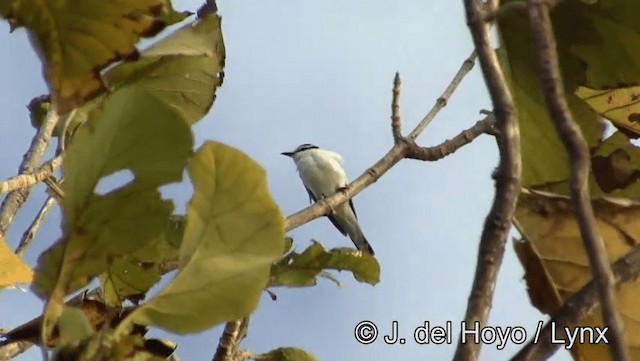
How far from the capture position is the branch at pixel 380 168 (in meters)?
1.42

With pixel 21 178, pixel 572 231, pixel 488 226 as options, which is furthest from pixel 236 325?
pixel 488 226

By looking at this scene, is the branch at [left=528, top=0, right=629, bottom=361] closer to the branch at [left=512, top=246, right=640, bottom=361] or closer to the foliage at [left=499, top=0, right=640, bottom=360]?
the branch at [left=512, top=246, right=640, bottom=361]

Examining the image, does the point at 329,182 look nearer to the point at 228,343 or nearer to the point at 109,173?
the point at 228,343

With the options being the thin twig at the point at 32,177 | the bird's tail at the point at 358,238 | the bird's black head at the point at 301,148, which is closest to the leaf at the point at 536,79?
the thin twig at the point at 32,177

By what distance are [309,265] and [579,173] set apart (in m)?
0.89

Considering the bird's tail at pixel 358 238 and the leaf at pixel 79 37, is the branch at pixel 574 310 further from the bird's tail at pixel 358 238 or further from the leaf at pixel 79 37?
the bird's tail at pixel 358 238

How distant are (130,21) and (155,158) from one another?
0.22 meters

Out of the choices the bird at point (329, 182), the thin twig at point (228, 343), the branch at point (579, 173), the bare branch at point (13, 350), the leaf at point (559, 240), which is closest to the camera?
the branch at point (579, 173)

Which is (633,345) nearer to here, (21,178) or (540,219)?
(540,219)

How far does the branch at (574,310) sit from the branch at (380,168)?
2.02ft

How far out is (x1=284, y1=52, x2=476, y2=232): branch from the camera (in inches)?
55.7

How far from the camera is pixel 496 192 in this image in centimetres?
76

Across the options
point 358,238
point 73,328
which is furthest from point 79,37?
point 358,238

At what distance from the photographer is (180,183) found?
803 mm
